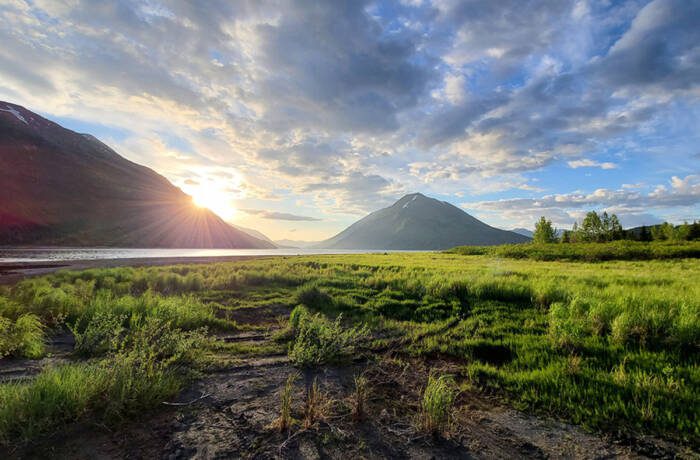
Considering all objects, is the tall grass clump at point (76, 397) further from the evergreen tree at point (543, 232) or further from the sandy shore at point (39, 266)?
the evergreen tree at point (543, 232)

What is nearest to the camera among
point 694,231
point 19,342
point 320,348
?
point 19,342

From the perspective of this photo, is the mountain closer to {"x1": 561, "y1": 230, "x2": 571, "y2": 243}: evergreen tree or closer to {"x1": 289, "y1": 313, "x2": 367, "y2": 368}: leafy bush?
{"x1": 289, "y1": 313, "x2": 367, "y2": 368}: leafy bush

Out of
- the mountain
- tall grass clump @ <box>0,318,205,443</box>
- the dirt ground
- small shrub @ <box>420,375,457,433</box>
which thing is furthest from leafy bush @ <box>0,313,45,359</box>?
the mountain

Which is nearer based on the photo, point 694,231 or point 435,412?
point 435,412

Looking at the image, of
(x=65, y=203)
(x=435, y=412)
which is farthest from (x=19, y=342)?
A: (x=65, y=203)

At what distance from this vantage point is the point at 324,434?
15.1 ft

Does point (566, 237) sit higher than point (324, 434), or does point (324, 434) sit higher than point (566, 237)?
point (566, 237)

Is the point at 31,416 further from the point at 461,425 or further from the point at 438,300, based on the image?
the point at 438,300

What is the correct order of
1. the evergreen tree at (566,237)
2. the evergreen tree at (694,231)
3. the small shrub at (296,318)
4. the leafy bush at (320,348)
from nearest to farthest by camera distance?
the leafy bush at (320,348) → the small shrub at (296,318) → the evergreen tree at (694,231) → the evergreen tree at (566,237)

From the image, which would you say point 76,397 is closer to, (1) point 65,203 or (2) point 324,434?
(2) point 324,434

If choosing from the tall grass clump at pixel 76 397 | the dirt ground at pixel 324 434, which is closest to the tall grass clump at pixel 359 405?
A: the dirt ground at pixel 324 434

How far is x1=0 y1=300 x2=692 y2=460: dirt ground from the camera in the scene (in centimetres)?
414

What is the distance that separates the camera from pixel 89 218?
149 meters

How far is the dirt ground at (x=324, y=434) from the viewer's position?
4.14 meters
